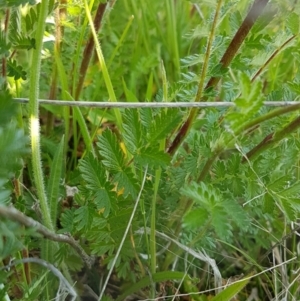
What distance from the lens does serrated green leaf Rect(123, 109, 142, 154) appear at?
3.00ft

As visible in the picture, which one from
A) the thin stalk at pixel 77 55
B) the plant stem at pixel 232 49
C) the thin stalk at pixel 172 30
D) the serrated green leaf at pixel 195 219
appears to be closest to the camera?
the serrated green leaf at pixel 195 219

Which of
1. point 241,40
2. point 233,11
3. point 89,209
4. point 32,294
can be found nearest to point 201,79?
point 241,40

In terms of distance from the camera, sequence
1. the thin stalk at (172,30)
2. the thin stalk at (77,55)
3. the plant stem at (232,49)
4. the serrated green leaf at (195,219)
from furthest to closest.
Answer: the thin stalk at (172,30) < the thin stalk at (77,55) < the plant stem at (232,49) < the serrated green leaf at (195,219)

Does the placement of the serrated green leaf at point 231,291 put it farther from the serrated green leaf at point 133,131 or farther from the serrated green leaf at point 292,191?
the serrated green leaf at point 133,131

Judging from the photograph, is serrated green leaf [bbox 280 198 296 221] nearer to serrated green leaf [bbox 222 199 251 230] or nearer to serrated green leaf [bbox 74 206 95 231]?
serrated green leaf [bbox 222 199 251 230]

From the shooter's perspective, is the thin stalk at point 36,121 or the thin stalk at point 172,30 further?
the thin stalk at point 172,30

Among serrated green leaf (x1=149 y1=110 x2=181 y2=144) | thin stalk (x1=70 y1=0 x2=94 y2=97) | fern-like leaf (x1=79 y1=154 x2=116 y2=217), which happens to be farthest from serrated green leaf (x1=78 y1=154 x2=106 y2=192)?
thin stalk (x1=70 y1=0 x2=94 y2=97)

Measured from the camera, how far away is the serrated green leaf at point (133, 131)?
92 centimetres

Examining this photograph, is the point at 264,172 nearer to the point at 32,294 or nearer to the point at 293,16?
the point at 293,16

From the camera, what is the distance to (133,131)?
0.92 meters

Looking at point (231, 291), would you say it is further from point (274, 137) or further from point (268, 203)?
point (274, 137)

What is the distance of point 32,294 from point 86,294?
275mm

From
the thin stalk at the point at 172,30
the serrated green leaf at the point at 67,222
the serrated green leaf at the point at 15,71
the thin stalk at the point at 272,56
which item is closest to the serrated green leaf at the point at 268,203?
the thin stalk at the point at 272,56

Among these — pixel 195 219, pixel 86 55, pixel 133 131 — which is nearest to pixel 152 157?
pixel 133 131
